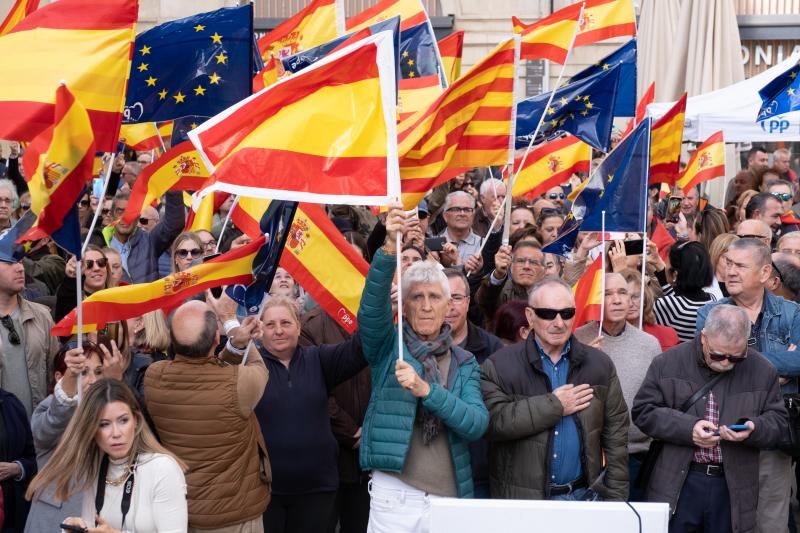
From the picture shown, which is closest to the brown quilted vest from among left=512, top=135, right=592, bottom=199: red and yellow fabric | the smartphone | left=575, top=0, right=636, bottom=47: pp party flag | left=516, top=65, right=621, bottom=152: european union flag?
the smartphone

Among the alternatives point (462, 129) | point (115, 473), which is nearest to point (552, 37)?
point (462, 129)

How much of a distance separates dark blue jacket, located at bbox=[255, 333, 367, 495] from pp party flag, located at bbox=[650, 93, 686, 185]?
151 inches

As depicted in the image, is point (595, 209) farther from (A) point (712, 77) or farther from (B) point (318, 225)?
(A) point (712, 77)

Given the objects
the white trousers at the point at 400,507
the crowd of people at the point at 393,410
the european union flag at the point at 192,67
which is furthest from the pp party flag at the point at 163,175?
the white trousers at the point at 400,507

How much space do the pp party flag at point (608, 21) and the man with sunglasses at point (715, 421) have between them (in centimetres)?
417

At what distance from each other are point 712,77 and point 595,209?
26.4ft

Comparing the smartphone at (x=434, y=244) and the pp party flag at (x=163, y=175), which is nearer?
the pp party flag at (x=163, y=175)

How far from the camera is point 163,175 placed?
26.3 ft

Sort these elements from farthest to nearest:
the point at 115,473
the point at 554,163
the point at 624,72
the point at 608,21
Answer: the point at 554,163 → the point at 608,21 → the point at 624,72 → the point at 115,473

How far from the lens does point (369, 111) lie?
560cm

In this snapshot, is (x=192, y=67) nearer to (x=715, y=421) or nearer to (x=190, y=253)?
(x=190, y=253)

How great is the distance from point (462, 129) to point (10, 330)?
2824 millimetres

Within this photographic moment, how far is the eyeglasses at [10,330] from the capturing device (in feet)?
22.5

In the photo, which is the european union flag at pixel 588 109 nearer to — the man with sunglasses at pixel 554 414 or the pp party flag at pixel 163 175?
the pp party flag at pixel 163 175
